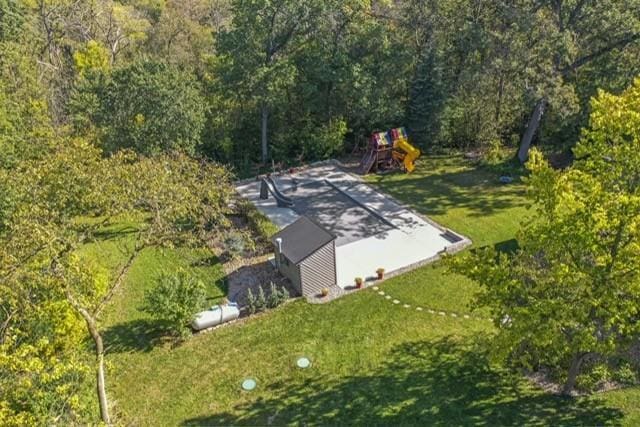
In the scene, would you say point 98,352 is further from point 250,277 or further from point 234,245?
point 234,245

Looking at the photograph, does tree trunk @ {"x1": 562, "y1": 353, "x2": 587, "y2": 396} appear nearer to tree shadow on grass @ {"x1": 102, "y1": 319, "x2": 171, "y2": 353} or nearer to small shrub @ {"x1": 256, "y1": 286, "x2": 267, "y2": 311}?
small shrub @ {"x1": 256, "y1": 286, "x2": 267, "y2": 311}

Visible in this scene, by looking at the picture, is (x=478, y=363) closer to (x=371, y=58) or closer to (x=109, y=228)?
(x=109, y=228)

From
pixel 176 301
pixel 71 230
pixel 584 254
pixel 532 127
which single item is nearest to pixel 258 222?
pixel 176 301

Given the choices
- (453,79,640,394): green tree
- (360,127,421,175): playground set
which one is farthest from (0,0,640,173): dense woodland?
(453,79,640,394): green tree

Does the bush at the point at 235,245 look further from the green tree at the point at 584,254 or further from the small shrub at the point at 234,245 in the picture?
the green tree at the point at 584,254

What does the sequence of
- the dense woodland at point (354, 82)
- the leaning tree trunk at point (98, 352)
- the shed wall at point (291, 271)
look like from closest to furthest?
the leaning tree trunk at point (98, 352) → the shed wall at point (291, 271) → the dense woodland at point (354, 82)

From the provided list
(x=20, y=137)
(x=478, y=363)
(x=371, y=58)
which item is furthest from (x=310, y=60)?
(x=478, y=363)

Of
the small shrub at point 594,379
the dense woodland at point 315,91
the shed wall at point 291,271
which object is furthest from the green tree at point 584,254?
the dense woodland at point 315,91
